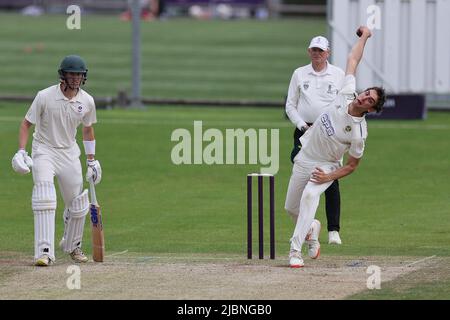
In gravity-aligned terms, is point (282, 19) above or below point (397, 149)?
above

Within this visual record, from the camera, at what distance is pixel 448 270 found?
12.3 metres

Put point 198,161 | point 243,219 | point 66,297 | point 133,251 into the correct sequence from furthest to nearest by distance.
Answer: point 198,161, point 243,219, point 133,251, point 66,297

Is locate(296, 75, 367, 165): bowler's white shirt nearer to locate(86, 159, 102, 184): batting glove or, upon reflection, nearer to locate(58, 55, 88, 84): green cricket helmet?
locate(86, 159, 102, 184): batting glove

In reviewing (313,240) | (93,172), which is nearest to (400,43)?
(313,240)

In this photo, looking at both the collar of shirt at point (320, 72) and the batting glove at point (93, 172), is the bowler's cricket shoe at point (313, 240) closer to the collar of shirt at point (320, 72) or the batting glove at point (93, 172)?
the collar of shirt at point (320, 72)

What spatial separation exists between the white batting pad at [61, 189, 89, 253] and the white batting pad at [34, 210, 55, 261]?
1.33ft

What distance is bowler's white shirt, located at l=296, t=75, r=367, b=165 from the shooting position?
40.1 ft

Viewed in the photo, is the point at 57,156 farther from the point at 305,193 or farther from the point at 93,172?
the point at 305,193

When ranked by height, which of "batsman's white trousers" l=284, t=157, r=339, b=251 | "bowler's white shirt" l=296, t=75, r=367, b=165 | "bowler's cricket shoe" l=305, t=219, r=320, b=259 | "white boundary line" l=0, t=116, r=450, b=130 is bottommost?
"bowler's cricket shoe" l=305, t=219, r=320, b=259

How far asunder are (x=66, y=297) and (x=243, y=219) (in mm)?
6359

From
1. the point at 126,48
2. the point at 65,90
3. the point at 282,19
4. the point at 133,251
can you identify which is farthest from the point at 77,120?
the point at 282,19

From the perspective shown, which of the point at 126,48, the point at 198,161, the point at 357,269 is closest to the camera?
the point at 357,269

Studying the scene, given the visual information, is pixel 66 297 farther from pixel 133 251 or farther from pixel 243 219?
pixel 243 219

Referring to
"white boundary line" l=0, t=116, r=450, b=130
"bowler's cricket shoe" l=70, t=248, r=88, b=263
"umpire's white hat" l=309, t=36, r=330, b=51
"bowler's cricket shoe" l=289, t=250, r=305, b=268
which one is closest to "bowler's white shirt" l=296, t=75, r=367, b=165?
"bowler's cricket shoe" l=289, t=250, r=305, b=268
